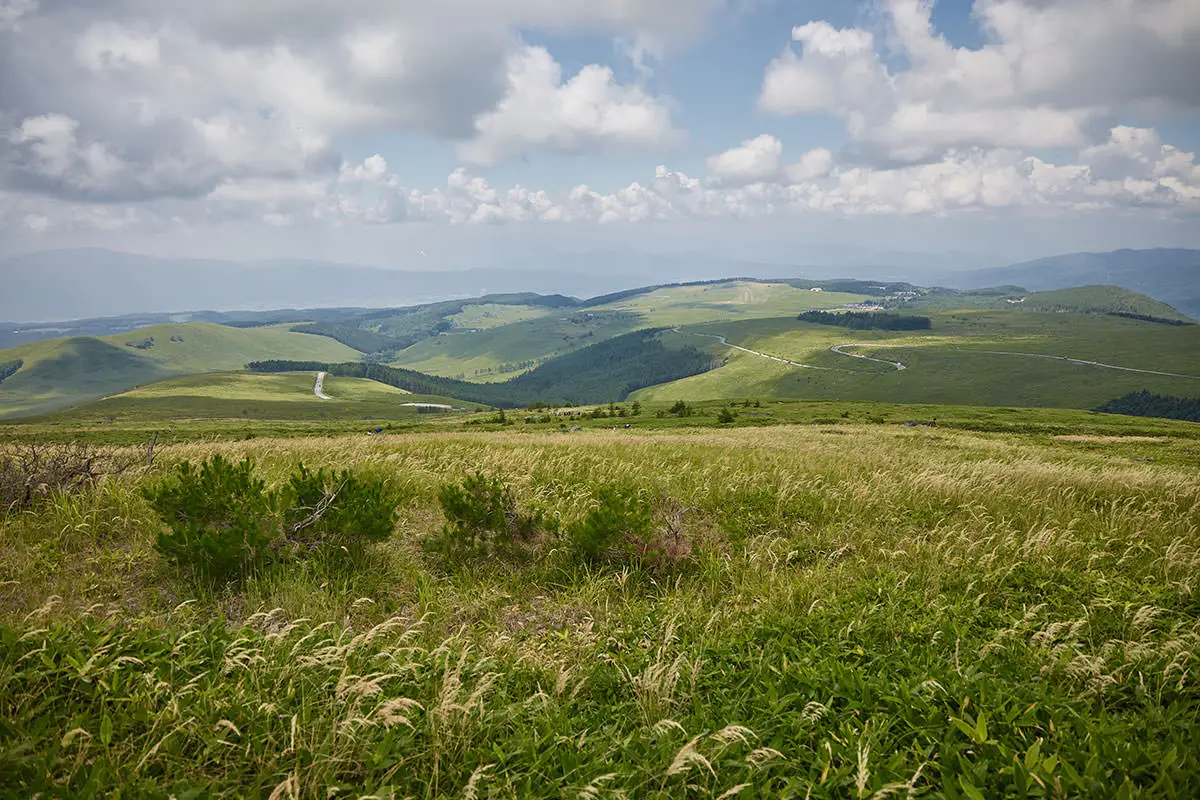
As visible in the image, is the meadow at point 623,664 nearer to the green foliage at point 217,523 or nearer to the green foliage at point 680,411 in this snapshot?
the green foliage at point 217,523

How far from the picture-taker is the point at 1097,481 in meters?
12.1

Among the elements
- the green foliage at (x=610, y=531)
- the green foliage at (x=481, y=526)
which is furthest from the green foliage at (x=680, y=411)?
the green foliage at (x=610, y=531)

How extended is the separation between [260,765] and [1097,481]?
16.1 m

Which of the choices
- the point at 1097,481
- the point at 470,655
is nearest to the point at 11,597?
the point at 470,655

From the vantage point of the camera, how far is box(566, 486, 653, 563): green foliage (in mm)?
7016

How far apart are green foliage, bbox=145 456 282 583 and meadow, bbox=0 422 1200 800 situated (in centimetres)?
31

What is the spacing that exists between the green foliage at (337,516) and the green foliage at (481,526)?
76 centimetres

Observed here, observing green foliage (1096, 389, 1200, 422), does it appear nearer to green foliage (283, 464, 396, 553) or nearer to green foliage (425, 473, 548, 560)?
green foliage (425, 473, 548, 560)

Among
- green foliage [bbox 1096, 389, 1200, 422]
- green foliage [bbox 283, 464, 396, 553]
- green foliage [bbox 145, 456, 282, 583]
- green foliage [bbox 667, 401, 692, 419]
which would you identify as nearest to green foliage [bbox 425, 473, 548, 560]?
green foliage [bbox 283, 464, 396, 553]

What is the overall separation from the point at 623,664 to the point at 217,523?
6.06 metres

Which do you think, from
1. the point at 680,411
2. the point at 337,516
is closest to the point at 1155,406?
the point at 680,411

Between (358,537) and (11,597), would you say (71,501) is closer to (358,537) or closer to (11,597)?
(11,597)

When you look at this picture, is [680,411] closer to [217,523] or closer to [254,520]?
[217,523]

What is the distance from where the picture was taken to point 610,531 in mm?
6996
